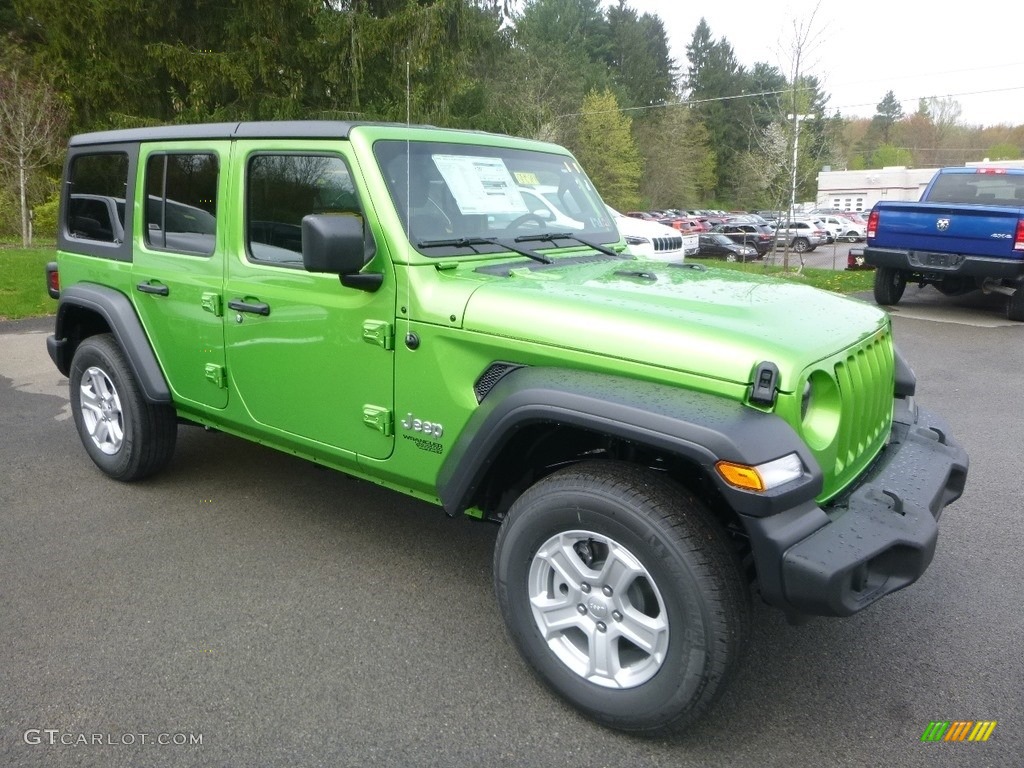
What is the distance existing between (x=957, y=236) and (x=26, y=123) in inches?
791

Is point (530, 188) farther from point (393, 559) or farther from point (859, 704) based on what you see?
point (859, 704)

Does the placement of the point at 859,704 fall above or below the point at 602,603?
below

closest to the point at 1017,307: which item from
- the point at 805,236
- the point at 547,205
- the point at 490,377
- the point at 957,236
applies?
the point at 957,236

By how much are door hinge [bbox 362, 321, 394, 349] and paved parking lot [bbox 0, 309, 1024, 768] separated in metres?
1.11

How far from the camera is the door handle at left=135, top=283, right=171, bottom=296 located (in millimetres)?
4078

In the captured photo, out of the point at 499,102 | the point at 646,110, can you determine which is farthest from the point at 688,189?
the point at 499,102

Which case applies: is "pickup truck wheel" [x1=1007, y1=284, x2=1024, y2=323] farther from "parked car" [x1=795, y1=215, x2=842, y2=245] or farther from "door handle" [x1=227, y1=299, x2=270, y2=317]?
"parked car" [x1=795, y1=215, x2=842, y2=245]

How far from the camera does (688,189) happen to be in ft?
210

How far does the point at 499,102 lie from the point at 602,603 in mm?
21365

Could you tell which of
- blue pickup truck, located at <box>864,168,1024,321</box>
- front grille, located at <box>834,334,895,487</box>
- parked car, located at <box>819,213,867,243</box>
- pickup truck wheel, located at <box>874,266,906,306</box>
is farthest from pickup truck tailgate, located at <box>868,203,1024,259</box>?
parked car, located at <box>819,213,867,243</box>

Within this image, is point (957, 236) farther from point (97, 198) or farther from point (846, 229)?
point (846, 229)

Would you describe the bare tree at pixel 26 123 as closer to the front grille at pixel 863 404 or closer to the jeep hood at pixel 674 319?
the jeep hood at pixel 674 319

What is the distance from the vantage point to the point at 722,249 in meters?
28.0

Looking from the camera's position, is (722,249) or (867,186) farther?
(867,186)
